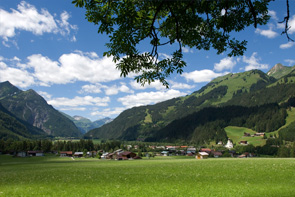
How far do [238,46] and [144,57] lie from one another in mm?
5160

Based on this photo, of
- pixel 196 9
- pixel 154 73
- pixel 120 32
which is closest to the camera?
pixel 120 32

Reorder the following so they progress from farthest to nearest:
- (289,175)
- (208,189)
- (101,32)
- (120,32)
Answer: (289,175) → (208,189) → (101,32) → (120,32)

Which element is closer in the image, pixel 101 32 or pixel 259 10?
pixel 101 32

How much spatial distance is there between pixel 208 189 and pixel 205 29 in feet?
41.6

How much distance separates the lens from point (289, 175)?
816 inches

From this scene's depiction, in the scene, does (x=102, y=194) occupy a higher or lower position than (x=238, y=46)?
lower

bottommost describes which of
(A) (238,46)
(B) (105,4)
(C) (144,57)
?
(C) (144,57)

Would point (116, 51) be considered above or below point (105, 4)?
below

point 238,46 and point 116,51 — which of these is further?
point 238,46

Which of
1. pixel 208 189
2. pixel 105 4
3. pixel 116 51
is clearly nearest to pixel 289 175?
pixel 208 189

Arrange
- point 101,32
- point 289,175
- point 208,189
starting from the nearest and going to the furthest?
point 101,32 → point 208,189 → point 289,175

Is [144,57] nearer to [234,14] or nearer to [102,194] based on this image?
[234,14]

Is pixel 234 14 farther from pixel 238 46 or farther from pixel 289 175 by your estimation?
pixel 289 175

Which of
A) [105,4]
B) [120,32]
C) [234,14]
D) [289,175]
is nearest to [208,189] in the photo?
[289,175]
